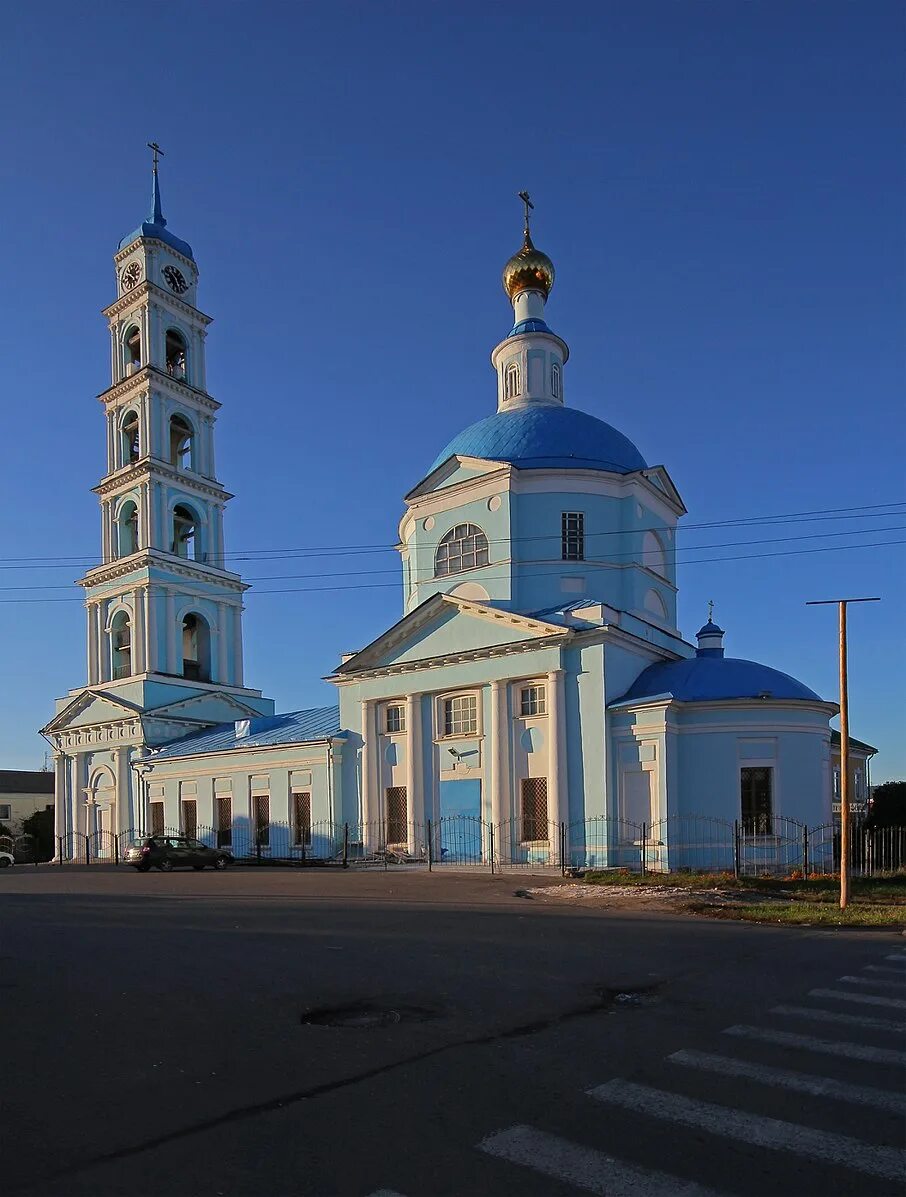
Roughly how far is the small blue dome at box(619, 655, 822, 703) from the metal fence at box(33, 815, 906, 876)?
3352 millimetres

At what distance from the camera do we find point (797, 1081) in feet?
18.4

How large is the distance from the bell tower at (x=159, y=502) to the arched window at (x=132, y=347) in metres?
0.05

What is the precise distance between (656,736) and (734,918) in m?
10.6

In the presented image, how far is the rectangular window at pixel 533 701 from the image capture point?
89.3 ft

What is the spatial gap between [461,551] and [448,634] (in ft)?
12.1

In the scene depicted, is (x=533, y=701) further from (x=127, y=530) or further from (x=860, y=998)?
(x=127, y=530)

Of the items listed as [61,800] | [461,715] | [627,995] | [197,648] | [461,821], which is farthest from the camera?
[197,648]

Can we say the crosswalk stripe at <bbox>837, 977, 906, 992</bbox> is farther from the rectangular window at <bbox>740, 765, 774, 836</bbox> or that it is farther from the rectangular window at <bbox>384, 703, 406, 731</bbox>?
the rectangular window at <bbox>384, 703, 406, 731</bbox>

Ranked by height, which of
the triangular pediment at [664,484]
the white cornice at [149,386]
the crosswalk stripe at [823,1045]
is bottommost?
the crosswalk stripe at [823,1045]

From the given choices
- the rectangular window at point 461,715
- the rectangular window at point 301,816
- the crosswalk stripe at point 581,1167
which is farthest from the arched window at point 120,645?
the crosswalk stripe at point 581,1167

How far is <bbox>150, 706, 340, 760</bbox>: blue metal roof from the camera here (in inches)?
1405

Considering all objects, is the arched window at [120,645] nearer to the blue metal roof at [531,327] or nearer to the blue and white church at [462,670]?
the blue and white church at [462,670]

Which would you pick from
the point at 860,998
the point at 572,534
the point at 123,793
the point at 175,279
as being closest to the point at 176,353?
the point at 175,279

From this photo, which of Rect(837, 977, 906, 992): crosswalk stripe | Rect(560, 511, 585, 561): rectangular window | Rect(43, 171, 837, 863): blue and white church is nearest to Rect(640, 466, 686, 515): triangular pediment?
Rect(43, 171, 837, 863): blue and white church
